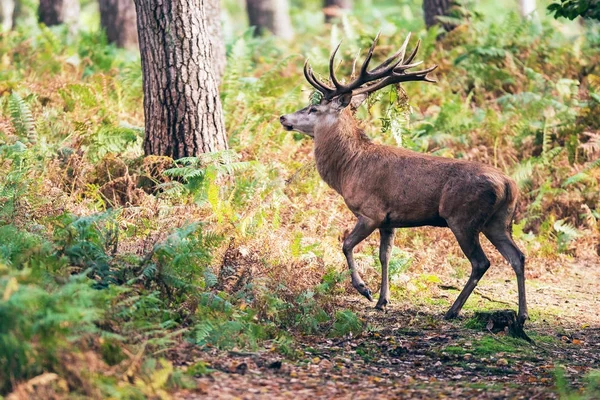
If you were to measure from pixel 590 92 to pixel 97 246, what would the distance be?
8589 millimetres

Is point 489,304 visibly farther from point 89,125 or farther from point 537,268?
point 89,125

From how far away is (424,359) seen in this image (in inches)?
284

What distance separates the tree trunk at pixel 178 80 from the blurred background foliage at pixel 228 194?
314 mm

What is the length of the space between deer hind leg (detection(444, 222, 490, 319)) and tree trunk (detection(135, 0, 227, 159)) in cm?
320

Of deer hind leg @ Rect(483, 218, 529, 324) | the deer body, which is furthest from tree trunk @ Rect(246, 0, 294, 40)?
deer hind leg @ Rect(483, 218, 529, 324)

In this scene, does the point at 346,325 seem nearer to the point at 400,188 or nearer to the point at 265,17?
the point at 400,188

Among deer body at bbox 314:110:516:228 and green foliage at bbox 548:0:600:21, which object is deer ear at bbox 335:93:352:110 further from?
green foliage at bbox 548:0:600:21

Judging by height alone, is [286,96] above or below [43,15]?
below

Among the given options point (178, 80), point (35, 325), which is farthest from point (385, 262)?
point (35, 325)

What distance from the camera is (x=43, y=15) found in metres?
17.5

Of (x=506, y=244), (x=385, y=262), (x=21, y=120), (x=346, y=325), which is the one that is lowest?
(x=346, y=325)

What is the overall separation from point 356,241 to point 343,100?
1563 mm

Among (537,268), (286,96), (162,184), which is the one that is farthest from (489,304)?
(286,96)

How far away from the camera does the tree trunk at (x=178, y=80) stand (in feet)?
32.3
